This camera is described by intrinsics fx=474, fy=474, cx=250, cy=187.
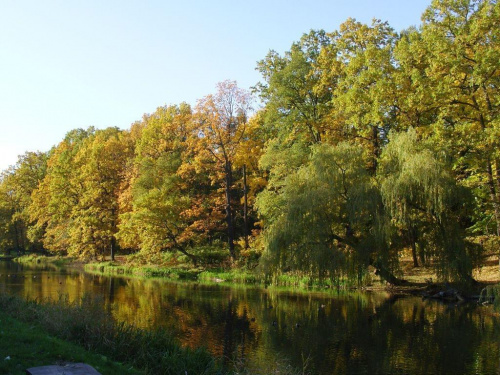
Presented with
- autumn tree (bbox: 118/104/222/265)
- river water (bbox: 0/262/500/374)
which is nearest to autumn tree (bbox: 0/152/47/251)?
autumn tree (bbox: 118/104/222/265)

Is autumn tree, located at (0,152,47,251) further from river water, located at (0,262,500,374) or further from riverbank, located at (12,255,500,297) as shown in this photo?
river water, located at (0,262,500,374)

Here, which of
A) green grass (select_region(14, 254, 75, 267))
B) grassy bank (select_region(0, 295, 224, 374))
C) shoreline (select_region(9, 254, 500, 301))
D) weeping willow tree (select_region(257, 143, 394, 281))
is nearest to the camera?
grassy bank (select_region(0, 295, 224, 374))

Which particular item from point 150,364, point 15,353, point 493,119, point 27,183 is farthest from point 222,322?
point 27,183

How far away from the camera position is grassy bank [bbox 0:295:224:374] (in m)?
8.59

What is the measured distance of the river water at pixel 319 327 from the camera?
1261 cm

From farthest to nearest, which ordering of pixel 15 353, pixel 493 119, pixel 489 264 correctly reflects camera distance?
pixel 489 264
pixel 493 119
pixel 15 353

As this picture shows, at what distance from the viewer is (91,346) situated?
10289 mm

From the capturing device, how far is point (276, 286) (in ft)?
94.4

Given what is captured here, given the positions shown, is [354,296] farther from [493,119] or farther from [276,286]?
[493,119]

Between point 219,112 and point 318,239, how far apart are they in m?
17.6

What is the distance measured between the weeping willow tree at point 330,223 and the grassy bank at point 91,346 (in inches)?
447

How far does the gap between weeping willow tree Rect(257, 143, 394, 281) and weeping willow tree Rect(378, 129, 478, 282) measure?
43.2 inches

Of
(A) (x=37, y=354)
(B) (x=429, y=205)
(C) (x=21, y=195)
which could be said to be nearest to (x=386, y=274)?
(B) (x=429, y=205)

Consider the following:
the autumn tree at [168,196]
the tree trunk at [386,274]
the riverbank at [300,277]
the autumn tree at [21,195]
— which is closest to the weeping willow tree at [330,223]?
the tree trunk at [386,274]
